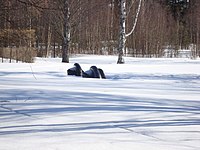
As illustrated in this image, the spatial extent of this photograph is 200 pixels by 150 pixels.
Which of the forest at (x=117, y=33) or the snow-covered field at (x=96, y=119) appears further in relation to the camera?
the forest at (x=117, y=33)

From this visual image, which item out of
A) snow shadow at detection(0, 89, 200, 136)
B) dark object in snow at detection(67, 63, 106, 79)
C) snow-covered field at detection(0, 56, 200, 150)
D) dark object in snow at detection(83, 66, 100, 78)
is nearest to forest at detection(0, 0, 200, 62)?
dark object in snow at detection(67, 63, 106, 79)

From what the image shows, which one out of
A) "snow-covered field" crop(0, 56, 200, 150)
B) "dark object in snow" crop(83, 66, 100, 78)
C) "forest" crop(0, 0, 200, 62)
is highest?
"forest" crop(0, 0, 200, 62)

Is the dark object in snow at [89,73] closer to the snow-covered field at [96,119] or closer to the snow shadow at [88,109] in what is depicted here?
the snow-covered field at [96,119]

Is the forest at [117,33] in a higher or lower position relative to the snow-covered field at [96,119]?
higher

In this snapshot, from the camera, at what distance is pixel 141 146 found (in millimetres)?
4672

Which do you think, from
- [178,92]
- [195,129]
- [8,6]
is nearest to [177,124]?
[195,129]

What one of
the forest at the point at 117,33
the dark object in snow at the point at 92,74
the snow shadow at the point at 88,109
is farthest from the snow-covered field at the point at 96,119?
the forest at the point at 117,33

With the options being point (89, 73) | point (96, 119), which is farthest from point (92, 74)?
point (96, 119)

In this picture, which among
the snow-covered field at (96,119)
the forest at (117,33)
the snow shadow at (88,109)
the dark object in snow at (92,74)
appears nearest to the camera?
the snow-covered field at (96,119)

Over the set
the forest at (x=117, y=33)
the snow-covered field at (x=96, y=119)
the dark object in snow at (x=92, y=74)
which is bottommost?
the snow-covered field at (x=96, y=119)

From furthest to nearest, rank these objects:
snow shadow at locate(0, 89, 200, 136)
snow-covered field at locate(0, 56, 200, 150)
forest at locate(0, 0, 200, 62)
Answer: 1. forest at locate(0, 0, 200, 62)
2. snow shadow at locate(0, 89, 200, 136)
3. snow-covered field at locate(0, 56, 200, 150)

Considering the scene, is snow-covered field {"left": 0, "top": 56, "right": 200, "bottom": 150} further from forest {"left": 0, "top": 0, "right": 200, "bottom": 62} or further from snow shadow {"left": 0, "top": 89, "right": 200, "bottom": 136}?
forest {"left": 0, "top": 0, "right": 200, "bottom": 62}

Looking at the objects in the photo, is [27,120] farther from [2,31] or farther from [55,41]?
[55,41]

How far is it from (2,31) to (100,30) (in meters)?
15.7
